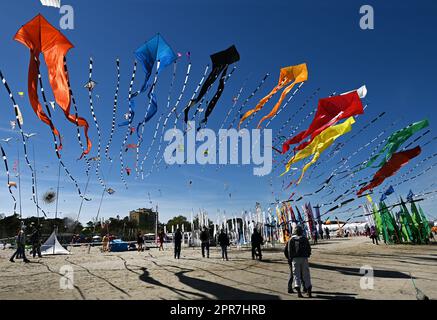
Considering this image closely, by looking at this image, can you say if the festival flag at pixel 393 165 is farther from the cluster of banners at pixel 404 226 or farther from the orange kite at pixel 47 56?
the orange kite at pixel 47 56

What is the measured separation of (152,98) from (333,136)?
9.75 metres

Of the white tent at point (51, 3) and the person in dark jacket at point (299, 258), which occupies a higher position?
the white tent at point (51, 3)

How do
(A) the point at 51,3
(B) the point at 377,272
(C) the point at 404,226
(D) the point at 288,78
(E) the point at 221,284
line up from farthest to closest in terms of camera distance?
(C) the point at 404,226 < (D) the point at 288,78 < (B) the point at 377,272 < (E) the point at 221,284 < (A) the point at 51,3

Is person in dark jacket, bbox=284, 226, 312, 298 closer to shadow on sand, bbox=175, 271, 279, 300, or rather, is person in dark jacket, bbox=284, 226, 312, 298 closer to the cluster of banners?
shadow on sand, bbox=175, 271, 279, 300

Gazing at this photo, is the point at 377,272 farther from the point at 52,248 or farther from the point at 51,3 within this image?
the point at 52,248

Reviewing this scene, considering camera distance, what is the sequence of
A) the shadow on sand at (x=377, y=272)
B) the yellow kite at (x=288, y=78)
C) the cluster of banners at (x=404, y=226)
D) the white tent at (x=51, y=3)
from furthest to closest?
the cluster of banners at (x=404, y=226) → the yellow kite at (x=288, y=78) → the shadow on sand at (x=377, y=272) → the white tent at (x=51, y=3)

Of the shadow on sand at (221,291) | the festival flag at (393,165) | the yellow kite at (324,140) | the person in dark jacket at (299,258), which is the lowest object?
the shadow on sand at (221,291)

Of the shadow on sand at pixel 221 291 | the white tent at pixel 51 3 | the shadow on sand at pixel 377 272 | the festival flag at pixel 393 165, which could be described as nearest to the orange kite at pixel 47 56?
the white tent at pixel 51 3

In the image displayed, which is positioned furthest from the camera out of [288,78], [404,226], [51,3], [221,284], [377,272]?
[404,226]

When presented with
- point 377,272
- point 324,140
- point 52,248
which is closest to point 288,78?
point 324,140
